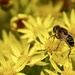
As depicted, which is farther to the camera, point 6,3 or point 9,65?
point 6,3

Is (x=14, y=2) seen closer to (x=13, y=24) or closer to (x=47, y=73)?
(x=13, y=24)

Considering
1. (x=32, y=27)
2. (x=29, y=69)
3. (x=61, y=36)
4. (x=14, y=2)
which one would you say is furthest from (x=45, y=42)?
(x=14, y=2)

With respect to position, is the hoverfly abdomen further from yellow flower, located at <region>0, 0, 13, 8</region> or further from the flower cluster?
yellow flower, located at <region>0, 0, 13, 8</region>

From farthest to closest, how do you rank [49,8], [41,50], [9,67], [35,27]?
[49,8], [35,27], [41,50], [9,67]

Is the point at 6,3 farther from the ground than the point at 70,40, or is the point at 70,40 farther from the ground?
the point at 6,3

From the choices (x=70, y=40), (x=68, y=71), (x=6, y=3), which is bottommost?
(x=68, y=71)

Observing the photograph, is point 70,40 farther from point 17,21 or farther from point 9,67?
point 17,21

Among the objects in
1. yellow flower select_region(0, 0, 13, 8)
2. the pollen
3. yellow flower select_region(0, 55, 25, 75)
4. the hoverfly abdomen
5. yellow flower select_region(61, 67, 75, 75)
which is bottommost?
yellow flower select_region(61, 67, 75, 75)

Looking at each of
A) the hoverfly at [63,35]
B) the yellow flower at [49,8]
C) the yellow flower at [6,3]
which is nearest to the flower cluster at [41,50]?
the hoverfly at [63,35]

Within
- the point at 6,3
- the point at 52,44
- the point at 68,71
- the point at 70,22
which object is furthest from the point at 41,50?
the point at 6,3

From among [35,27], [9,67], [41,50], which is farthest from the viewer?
[35,27]

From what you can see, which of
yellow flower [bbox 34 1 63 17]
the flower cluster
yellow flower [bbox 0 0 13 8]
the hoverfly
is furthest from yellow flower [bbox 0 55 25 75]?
yellow flower [bbox 34 1 63 17]

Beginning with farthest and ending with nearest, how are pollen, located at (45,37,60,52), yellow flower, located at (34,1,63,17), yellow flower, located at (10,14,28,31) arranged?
yellow flower, located at (34,1,63,17)
yellow flower, located at (10,14,28,31)
pollen, located at (45,37,60,52)
